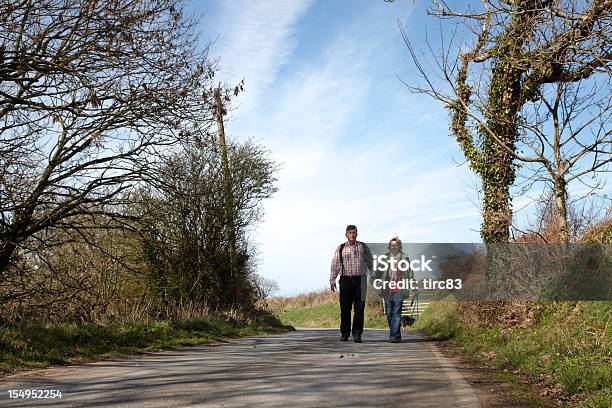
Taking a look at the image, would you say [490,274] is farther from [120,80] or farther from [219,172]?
[219,172]

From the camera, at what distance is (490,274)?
1261cm

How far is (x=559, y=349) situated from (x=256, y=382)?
13.4 feet

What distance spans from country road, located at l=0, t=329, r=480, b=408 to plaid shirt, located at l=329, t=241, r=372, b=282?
9.22ft

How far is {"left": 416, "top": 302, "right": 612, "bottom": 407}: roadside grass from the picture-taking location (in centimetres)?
597

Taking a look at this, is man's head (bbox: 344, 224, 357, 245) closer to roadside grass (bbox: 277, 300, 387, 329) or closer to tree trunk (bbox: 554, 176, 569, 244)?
tree trunk (bbox: 554, 176, 569, 244)

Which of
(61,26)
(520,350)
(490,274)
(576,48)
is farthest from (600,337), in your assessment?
(61,26)

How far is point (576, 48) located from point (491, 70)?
661cm

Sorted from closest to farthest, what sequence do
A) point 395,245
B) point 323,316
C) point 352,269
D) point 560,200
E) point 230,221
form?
point 560,200
point 352,269
point 395,245
point 230,221
point 323,316

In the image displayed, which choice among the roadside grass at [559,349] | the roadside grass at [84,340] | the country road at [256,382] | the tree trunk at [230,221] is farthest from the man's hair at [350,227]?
the tree trunk at [230,221]

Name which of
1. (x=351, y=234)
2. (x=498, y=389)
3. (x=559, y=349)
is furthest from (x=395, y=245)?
(x=498, y=389)

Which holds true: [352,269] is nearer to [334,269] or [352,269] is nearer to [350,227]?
[334,269]

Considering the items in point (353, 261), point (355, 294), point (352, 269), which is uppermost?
point (353, 261)

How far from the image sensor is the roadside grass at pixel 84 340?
802 centimetres

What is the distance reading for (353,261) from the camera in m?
11.7
